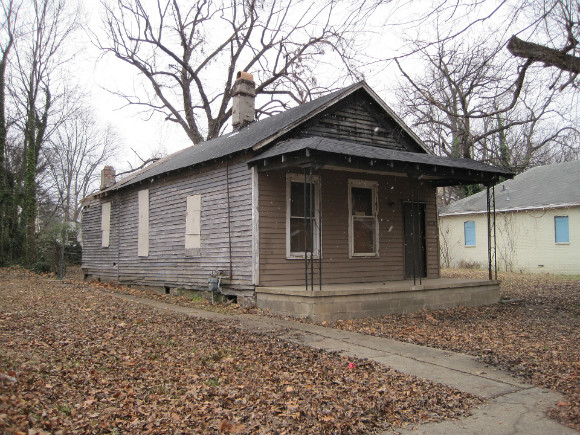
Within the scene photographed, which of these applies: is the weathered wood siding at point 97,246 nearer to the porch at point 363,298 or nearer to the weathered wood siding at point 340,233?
the weathered wood siding at point 340,233

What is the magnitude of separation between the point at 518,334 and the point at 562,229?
1517 centimetres

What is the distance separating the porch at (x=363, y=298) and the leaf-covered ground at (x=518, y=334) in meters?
0.26

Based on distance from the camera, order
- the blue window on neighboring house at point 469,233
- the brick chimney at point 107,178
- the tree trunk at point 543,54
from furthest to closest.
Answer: the blue window on neighboring house at point 469,233 < the brick chimney at point 107,178 < the tree trunk at point 543,54

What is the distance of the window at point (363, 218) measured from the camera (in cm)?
1188

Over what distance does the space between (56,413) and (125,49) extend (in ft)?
86.3

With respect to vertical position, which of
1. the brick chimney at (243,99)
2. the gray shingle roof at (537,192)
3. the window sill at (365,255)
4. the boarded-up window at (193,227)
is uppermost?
the brick chimney at (243,99)

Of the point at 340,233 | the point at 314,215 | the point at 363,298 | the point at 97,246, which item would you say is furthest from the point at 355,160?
the point at 97,246

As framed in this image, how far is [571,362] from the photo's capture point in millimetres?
5973

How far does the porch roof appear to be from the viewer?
9094 mm

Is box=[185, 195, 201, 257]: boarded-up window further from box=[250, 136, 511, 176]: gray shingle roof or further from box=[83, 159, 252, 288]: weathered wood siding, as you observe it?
box=[250, 136, 511, 176]: gray shingle roof

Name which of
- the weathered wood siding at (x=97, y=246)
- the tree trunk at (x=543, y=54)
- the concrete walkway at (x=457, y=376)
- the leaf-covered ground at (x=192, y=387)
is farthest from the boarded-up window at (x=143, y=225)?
the tree trunk at (x=543, y=54)

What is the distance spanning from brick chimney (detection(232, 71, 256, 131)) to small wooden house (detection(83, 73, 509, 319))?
0.20 feet

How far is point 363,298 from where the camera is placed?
31.7 ft

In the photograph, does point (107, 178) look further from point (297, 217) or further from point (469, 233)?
point (469, 233)
